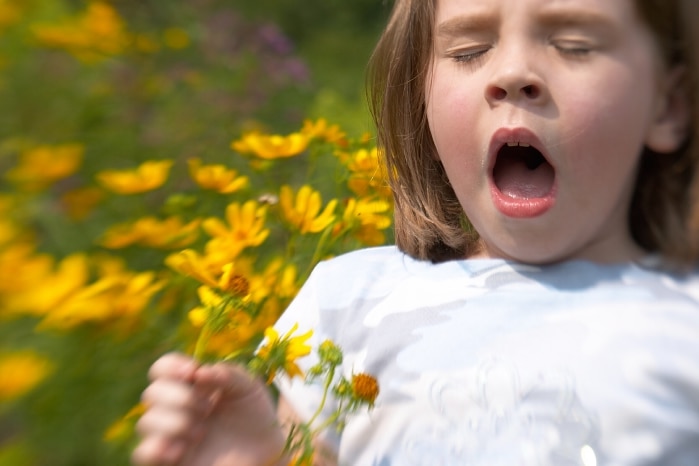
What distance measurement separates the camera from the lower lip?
0.94 metres

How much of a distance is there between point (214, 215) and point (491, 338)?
663 mm

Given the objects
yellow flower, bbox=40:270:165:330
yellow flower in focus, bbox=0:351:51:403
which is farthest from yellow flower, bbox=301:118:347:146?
yellow flower in focus, bbox=0:351:51:403

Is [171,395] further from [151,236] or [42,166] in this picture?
[42,166]

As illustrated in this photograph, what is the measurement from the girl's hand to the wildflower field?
0.09 ft

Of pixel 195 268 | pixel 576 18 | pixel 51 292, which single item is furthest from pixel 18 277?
pixel 576 18

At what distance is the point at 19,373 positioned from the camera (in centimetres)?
88

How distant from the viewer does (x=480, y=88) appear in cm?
96

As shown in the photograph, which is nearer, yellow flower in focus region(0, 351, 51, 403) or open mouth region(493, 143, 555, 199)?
yellow flower in focus region(0, 351, 51, 403)

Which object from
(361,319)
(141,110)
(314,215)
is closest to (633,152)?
(361,319)

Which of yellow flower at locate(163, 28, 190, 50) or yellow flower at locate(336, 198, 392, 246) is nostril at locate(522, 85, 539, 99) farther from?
yellow flower at locate(163, 28, 190, 50)

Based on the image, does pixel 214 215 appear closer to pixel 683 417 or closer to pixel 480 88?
pixel 480 88

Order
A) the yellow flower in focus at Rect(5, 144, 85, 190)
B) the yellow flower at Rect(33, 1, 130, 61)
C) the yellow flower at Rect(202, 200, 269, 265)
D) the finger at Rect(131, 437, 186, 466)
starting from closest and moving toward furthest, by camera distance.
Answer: the finger at Rect(131, 437, 186, 466), the yellow flower at Rect(202, 200, 269, 265), the yellow flower in focus at Rect(5, 144, 85, 190), the yellow flower at Rect(33, 1, 130, 61)

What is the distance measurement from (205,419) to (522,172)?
0.42 meters

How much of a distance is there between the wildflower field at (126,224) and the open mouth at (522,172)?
0.26m
